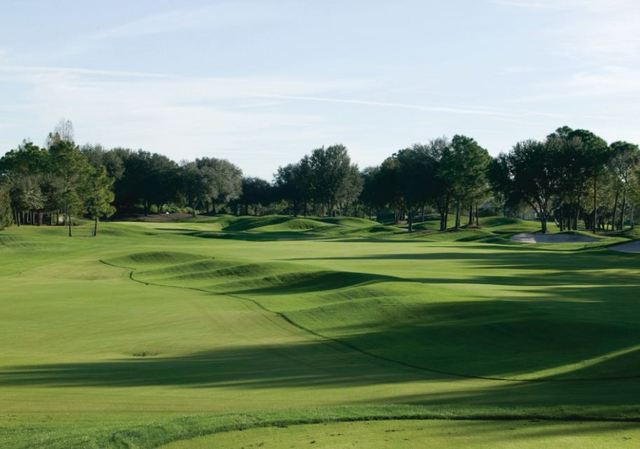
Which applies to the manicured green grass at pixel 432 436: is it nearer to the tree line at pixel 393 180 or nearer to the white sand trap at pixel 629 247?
the white sand trap at pixel 629 247

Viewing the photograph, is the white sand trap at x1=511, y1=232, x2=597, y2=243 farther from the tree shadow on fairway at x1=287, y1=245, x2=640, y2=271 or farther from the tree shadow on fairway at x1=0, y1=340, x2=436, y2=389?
the tree shadow on fairway at x1=0, y1=340, x2=436, y2=389

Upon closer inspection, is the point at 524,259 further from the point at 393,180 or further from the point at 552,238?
the point at 393,180

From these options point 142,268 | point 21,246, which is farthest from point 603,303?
point 21,246

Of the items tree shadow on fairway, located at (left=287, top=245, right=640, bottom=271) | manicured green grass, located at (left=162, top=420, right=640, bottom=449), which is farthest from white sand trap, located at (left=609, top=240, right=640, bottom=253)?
manicured green grass, located at (left=162, top=420, right=640, bottom=449)

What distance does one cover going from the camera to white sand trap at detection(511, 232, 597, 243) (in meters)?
90.4

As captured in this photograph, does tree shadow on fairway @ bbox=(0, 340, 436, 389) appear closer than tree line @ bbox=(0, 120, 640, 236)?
Yes

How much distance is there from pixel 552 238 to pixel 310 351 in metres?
75.5

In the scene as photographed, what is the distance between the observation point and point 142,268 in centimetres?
5578

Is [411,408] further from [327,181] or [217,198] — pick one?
[217,198]

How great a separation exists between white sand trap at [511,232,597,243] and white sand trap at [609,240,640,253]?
18.8 m

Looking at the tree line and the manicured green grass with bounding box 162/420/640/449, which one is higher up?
the tree line

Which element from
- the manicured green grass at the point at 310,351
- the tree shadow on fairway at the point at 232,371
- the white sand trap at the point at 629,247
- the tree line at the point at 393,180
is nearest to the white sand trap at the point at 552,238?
the tree line at the point at 393,180

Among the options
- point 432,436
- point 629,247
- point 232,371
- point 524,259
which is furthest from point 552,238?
point 432,436

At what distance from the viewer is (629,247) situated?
6825 centimetres
